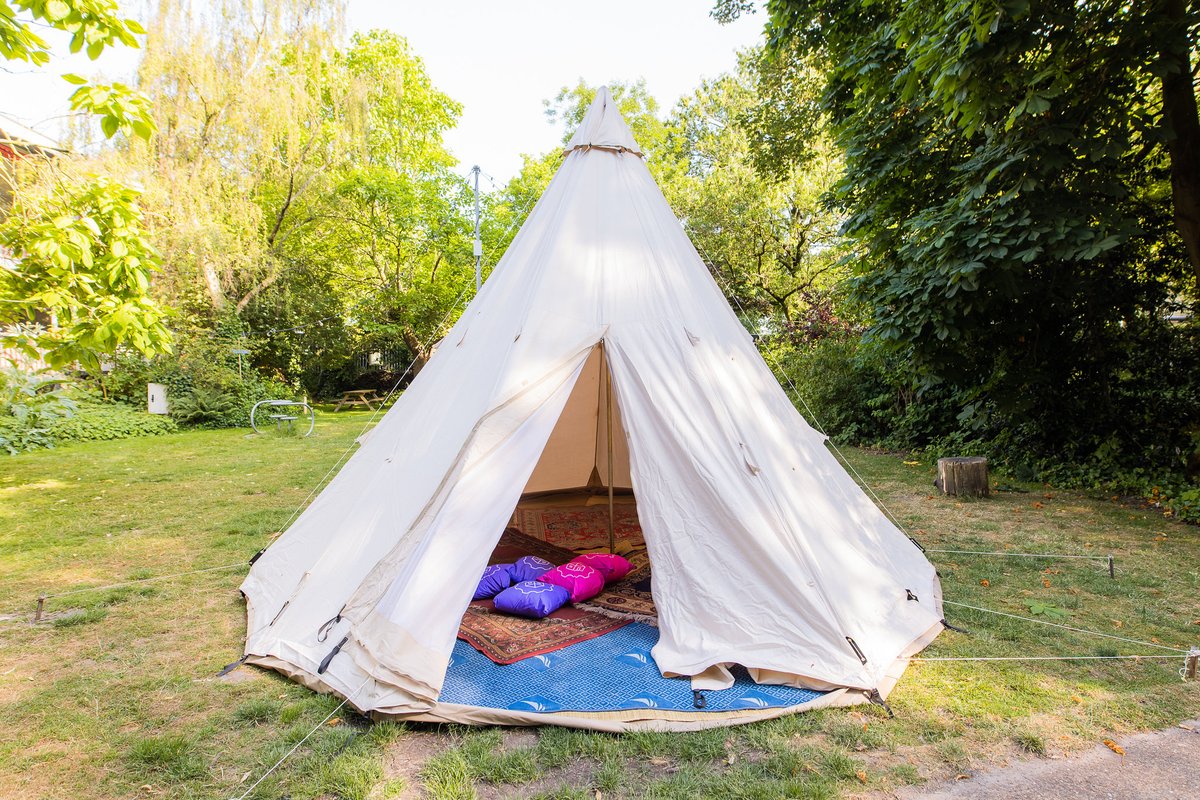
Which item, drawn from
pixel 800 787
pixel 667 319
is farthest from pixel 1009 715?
pixel 667 319

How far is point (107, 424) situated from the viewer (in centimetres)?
1041

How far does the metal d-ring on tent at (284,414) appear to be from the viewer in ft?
34.9

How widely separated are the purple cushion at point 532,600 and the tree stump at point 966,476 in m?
4.47

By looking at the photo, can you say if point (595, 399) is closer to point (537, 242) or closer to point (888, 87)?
point (537, 242)

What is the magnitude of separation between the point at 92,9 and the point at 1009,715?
4222 millimetres

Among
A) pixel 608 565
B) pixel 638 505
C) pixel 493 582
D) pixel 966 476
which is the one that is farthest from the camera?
pixel 966 476

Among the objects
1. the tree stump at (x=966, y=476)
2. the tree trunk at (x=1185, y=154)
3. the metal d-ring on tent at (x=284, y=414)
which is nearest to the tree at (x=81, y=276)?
the tree stump at (x=966, y=476)

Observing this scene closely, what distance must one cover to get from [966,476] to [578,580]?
4.41m

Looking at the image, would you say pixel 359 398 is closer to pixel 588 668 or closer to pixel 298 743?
pixel 588 668

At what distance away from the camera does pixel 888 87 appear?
19.2 feet

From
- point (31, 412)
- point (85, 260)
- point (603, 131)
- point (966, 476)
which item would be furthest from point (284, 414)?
point (966, 476)

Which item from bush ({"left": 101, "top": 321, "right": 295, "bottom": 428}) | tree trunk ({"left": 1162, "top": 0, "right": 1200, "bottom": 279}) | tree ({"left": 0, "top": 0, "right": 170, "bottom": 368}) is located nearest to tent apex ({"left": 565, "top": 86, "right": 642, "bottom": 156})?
tree ({"left": 0, "top": 0, "right": 170, "bottom": 368})

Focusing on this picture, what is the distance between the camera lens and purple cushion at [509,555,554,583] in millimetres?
3920

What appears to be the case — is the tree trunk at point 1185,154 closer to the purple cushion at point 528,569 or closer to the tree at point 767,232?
the purple cushion at point 528,569
